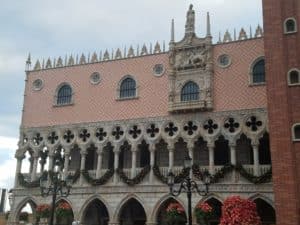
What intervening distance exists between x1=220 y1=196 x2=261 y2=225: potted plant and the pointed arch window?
718cm

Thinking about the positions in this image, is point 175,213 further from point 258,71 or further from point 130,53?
point 130,53

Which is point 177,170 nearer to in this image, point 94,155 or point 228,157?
point 228,157

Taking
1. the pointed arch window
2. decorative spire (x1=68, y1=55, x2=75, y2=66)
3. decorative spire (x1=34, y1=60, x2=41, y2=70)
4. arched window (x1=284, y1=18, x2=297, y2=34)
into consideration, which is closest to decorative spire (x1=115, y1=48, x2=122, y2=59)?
decorative spire (x1=68, y1=55, x2=75, y2=66)

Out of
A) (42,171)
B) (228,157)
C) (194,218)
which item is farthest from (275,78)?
(42,171)

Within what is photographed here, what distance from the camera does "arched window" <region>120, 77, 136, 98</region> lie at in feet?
90.5

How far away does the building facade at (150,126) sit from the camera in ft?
77.5

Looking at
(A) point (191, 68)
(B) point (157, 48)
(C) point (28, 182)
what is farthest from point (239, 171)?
(C) point (28, 182)

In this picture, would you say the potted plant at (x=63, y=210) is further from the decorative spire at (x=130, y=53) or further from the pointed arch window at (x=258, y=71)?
the pointed arch window at (x=258, y=71)

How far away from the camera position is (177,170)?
2455 centimetres

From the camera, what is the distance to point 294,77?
774 inches

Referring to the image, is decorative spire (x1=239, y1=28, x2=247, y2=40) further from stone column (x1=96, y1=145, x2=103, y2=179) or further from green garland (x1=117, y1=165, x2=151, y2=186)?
stone column (x1=96, y1=145, x2=103, y2=179)

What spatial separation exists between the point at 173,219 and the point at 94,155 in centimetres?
861

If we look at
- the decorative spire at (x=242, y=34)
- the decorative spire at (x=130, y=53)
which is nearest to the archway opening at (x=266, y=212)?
the decorative spire at (x=242, y=34)

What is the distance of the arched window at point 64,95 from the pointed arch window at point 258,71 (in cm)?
1228
